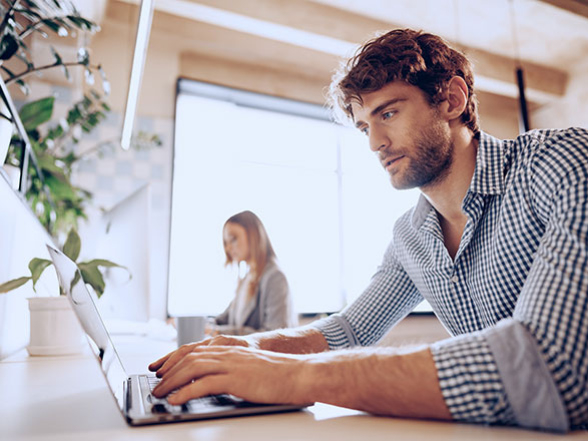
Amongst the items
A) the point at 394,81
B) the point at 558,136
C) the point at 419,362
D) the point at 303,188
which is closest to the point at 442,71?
the point at 394,81

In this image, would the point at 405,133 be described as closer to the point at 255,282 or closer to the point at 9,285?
the point at 9,285

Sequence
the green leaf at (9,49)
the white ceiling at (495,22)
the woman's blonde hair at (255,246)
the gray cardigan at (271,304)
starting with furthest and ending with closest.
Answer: the white ceiling at (495,22) < the woman's blonde hair at (255,246) < the gray cardigan at (271,304) < the green leaf at (9,49)

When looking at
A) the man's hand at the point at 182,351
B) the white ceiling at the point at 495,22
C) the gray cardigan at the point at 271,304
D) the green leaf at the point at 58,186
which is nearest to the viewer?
the man's hand at the point at 182,351

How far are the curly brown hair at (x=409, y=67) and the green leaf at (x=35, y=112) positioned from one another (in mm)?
966

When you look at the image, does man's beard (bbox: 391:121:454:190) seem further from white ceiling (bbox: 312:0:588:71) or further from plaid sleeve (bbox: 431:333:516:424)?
white ceiling (bbox: 312:0:588:71)

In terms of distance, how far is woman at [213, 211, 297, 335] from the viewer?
2393mm

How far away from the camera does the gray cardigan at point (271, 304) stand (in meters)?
2.36

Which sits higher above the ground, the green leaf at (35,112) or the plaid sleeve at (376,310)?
the green leaf at (35,112)

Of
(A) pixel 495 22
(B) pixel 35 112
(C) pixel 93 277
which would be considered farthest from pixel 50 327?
(A) pixel 495 22

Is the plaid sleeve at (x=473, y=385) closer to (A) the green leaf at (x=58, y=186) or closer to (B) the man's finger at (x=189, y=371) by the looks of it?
(B) the man's finger at (x=189, y=371)

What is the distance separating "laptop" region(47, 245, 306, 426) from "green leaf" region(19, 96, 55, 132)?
891 mm

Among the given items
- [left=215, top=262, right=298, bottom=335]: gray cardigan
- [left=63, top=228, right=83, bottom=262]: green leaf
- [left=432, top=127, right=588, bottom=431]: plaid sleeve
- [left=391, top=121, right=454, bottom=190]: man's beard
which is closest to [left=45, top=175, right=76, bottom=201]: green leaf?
[left=63, top=228, right=83, bottom=262]: green leaf

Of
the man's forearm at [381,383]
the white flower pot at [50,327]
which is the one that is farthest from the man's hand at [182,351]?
the white flower pot at [50,327]

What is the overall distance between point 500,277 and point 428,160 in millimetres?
378
